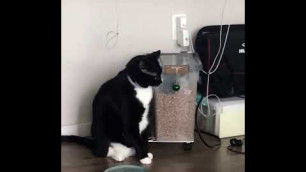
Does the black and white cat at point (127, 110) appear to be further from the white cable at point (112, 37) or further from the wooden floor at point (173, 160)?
the white cable at point (112, 37)

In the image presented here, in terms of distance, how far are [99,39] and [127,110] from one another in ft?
1.38

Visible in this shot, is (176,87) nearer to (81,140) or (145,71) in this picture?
(145,71)

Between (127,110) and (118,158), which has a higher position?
(127,110)

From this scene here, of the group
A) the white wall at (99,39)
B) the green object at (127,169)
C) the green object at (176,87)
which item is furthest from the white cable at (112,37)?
the green object at (127,169)

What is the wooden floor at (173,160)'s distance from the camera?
1540 mm

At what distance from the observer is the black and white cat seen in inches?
61.8

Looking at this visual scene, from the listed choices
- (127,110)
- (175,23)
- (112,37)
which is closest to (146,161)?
(127,110)

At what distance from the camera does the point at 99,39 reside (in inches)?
71.6

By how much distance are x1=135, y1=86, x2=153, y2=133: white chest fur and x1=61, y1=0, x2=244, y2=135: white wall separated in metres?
0.31

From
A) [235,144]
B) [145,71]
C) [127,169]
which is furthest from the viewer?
[235,144]
